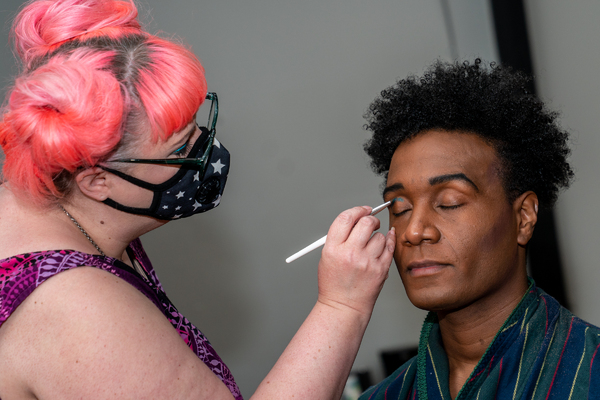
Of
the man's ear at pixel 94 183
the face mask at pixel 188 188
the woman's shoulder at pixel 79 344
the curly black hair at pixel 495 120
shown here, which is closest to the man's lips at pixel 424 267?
the curly black hair at pixel 495 120

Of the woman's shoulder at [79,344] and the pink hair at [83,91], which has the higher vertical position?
the pink hair at [83,91]

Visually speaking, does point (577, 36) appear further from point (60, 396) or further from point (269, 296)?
point (60, 396)

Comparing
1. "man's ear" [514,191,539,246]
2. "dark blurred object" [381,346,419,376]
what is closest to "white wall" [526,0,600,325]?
"dark blurred object" [381,346,419,376]

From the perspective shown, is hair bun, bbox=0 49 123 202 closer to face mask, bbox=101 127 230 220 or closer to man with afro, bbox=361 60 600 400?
face mask, bbox=101 127 230 220

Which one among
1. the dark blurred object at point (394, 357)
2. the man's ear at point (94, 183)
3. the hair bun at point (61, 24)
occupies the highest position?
the hair bun at point (61, 24)

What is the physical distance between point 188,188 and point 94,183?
0.20 m

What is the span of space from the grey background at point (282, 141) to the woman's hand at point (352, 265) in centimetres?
144

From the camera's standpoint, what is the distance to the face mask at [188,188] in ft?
3.62

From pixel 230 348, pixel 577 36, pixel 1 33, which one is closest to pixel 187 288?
pixel 230 348

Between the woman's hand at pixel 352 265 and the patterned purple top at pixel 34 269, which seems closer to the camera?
the patterned purple top at pixel 34 269

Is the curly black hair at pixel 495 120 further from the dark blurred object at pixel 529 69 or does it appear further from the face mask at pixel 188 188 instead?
the dark blurred object at pixel 529 69

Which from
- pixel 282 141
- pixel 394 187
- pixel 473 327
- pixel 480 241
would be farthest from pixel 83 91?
pixel 282 141

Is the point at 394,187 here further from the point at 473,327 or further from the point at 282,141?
the point at 282,141

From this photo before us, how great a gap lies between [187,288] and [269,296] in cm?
46
